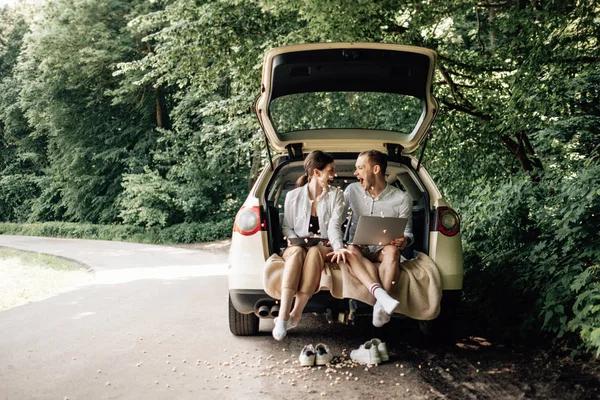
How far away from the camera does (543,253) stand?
5.24 m

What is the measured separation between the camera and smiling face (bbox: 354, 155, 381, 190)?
4754 mm

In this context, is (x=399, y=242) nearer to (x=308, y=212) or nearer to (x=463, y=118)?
(x=308, y=212)

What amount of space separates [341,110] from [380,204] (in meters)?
2.78

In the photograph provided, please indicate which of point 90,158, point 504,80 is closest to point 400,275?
point 504,80

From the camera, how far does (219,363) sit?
4367mm

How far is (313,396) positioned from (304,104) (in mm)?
3860

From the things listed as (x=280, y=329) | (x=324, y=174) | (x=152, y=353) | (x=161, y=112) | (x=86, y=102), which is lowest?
(x=152, y=353)

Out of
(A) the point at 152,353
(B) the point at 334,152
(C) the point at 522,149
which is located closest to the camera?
(A) the point at 152,353

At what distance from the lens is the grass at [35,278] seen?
27.8 feet

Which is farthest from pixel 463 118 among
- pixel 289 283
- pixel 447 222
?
pixel 289 283

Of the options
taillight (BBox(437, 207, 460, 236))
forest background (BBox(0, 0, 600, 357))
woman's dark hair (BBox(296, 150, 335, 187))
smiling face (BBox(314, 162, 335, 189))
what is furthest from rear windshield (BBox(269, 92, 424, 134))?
taillight (BBox(437, 207, 460, 236))

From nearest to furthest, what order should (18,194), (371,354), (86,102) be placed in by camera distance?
(371,354)
(86,102)
(18,194)

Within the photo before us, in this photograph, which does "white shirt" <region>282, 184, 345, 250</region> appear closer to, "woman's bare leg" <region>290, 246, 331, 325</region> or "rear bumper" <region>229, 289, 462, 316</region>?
"woman's bare leg" <region>290, 246, 331, 325</region>

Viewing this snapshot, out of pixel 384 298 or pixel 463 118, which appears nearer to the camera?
pixel 384 298
